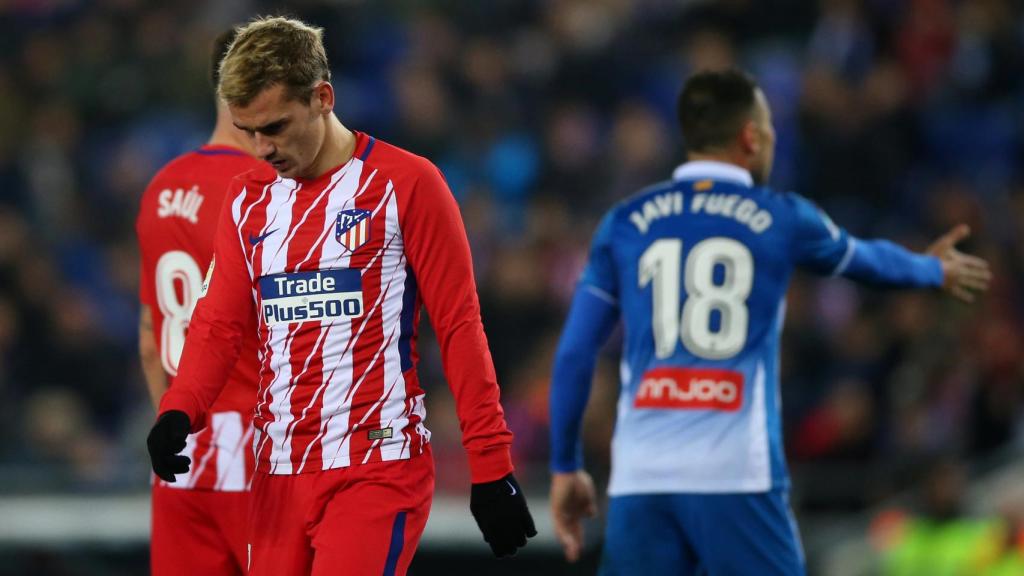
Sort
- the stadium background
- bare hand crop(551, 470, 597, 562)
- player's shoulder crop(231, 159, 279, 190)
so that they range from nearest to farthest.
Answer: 1. player's shoulder crop(231, 159, 279, 190)
2. bare hand crop(551, 470, 597, 562)
3. the stadium background

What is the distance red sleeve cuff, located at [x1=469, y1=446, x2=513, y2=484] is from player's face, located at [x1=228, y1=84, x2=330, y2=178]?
0.95 metres

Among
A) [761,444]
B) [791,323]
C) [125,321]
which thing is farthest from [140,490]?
[761,444]

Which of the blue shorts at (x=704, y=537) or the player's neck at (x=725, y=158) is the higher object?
the player's neck at (x=725, y=158)

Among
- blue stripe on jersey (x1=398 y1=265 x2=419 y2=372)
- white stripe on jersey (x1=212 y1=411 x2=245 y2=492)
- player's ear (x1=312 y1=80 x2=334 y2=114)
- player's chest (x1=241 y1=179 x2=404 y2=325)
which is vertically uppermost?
player's ear (x1=312 y1=80 x2=334 y2=114)

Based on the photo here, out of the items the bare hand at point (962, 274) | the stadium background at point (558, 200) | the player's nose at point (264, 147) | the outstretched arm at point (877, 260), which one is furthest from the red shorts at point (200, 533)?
the stadium background at point (558, 200)

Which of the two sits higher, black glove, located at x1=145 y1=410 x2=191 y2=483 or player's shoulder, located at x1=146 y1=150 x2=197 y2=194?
player's shoulder, located at x1=146 y1=150 x2=197 y2=194

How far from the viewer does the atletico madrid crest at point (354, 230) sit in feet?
14.6

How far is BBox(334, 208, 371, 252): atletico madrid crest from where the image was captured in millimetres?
4445

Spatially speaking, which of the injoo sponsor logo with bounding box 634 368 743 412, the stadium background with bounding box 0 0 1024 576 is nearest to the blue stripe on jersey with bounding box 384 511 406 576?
the injoo sponsor logo with bounding box 634 368 743 412

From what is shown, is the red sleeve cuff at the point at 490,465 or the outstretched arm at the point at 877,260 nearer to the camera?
the red sleeve cuff at the point at 490,465

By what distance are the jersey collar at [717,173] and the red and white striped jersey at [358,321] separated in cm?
154

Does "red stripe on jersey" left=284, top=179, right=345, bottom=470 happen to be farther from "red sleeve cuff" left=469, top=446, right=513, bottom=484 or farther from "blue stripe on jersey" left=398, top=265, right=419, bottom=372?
"red sleeve cuff" left=469, top=446, right=513, bottom=484

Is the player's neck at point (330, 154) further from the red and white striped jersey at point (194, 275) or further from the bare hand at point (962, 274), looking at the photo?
the bare hand at point (962, 274)

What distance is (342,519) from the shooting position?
14.2ft
